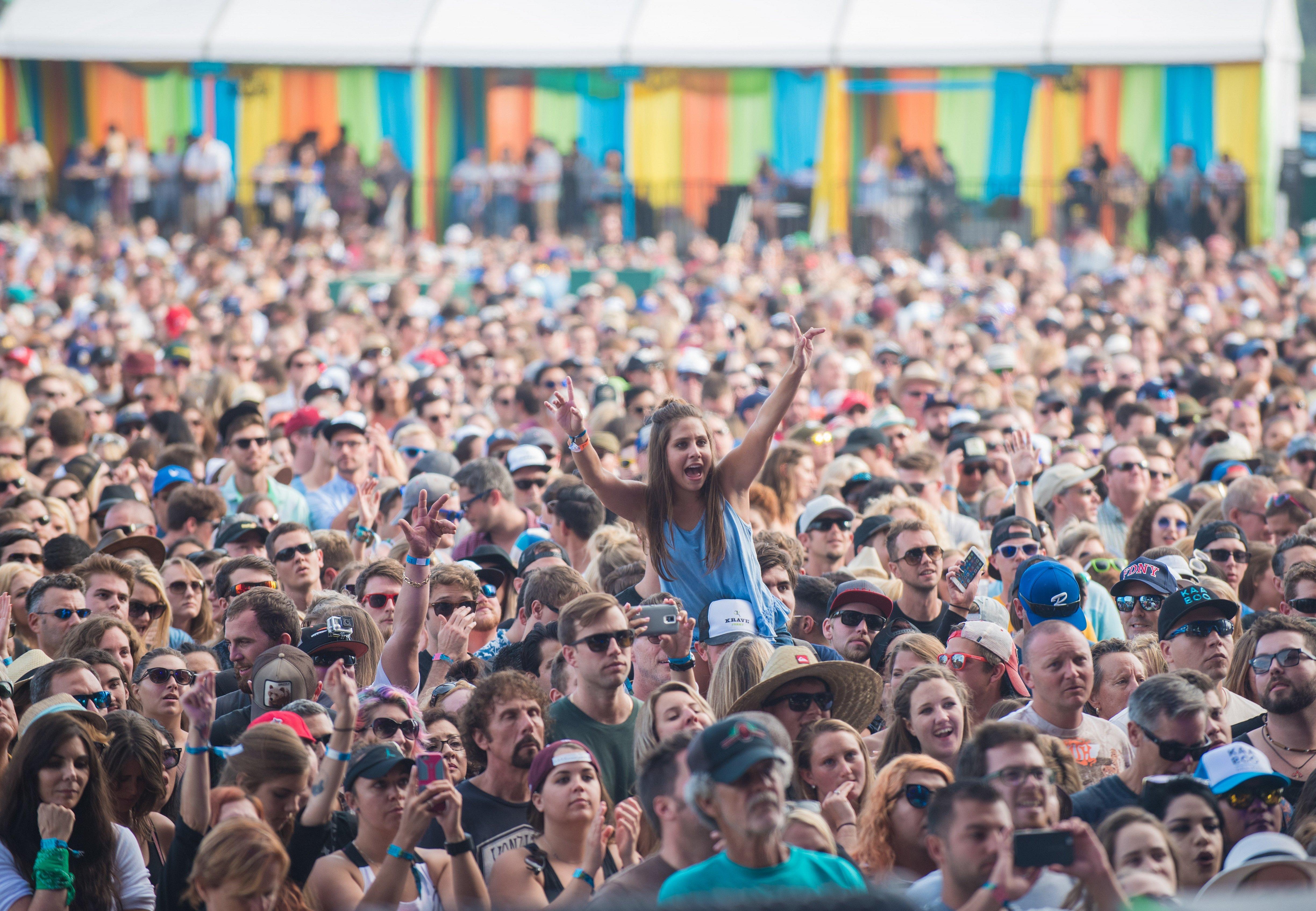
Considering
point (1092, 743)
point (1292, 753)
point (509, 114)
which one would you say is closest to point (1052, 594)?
point (1092, 743)

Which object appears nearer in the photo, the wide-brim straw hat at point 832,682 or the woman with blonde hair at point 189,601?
the wide-brim straw hat at point 832,682

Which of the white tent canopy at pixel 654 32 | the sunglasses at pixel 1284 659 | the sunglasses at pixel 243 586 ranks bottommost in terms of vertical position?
the sunglasses at pixel 1284 659

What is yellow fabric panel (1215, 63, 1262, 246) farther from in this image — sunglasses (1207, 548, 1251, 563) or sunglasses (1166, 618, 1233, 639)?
sunglasses (1166, 618, 1233, 639)

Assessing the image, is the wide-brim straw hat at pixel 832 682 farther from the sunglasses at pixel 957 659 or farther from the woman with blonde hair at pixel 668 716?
the sunglasses at pixel 957 659

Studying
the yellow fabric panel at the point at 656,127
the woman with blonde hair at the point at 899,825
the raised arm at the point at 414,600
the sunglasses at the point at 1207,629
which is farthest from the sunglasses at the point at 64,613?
the yellow fabric panel at the point at 656,127

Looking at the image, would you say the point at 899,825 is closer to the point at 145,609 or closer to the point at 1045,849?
the point at 1045,849

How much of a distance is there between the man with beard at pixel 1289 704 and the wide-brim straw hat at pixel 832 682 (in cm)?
131

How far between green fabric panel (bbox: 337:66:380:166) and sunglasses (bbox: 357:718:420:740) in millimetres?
26882

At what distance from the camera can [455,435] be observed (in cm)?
1151

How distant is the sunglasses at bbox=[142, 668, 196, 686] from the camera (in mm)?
6180

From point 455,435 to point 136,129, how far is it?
22.7m

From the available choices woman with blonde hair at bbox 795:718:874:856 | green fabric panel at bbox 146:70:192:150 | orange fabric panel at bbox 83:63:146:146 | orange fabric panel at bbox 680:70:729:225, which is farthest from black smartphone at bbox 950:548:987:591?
orange fabric panel at bbox 83:63:146:146

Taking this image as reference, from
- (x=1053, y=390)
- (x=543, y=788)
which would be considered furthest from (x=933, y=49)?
(x=543, y=788)

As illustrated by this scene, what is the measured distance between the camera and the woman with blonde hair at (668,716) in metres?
5.13
